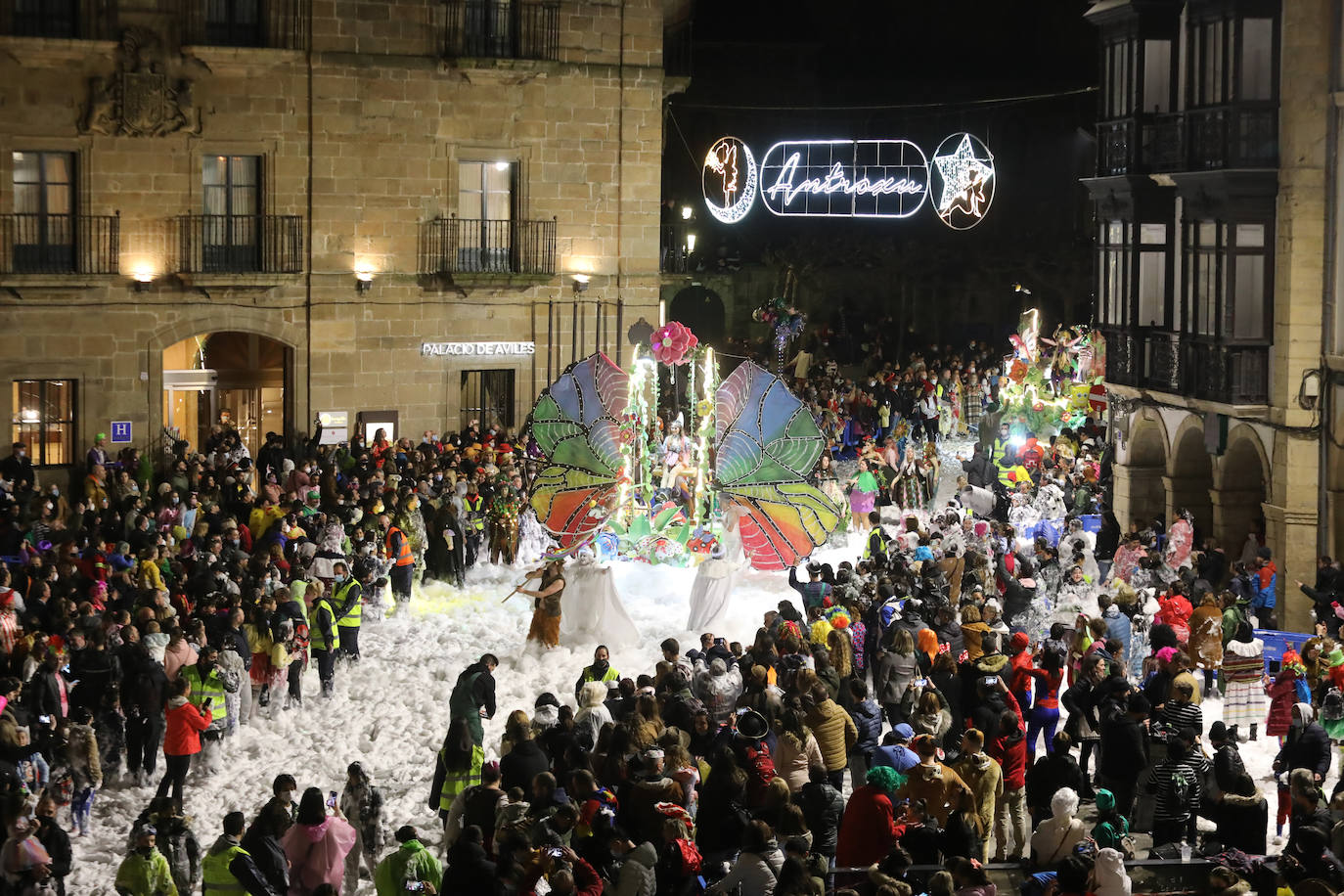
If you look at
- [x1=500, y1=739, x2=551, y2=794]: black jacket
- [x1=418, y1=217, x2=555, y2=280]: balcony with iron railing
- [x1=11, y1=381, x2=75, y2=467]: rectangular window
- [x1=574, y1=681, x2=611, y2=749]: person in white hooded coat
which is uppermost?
[x1=418, y1=217, x2=555, y2=280]: balcony with iron railing

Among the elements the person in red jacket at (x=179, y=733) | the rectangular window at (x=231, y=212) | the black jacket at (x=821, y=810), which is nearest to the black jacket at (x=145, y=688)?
the person in red jacket at (x=179, y=733)

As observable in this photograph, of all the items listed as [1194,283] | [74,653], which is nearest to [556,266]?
[1194,283]

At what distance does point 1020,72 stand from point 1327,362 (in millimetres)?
30609

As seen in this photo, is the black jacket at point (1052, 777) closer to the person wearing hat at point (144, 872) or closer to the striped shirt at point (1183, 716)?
the striped shirt at point (1183, 716)

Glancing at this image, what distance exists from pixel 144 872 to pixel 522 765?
276cm

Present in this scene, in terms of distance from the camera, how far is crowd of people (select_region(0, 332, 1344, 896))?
465 inches

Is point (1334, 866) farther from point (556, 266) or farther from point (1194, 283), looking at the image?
point (556, 266)

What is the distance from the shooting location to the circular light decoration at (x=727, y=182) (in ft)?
95.6

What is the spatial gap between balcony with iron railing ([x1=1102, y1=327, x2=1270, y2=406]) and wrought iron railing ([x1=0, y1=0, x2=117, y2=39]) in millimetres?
15991

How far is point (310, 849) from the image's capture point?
40.0ft

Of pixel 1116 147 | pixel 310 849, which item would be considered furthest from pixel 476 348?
pixel 310 849

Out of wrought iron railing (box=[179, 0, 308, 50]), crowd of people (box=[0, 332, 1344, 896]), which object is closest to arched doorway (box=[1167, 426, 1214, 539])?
crowd of people (box=[0, 332, 1344, 896])

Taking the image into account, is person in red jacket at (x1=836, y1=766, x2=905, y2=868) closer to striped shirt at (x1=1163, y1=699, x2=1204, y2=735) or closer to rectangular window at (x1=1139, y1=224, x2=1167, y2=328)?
striped shirt at (x1=1163, y1=699, x2=1204, y2=735)

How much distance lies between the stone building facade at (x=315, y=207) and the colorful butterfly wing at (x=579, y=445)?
29.5 feet
